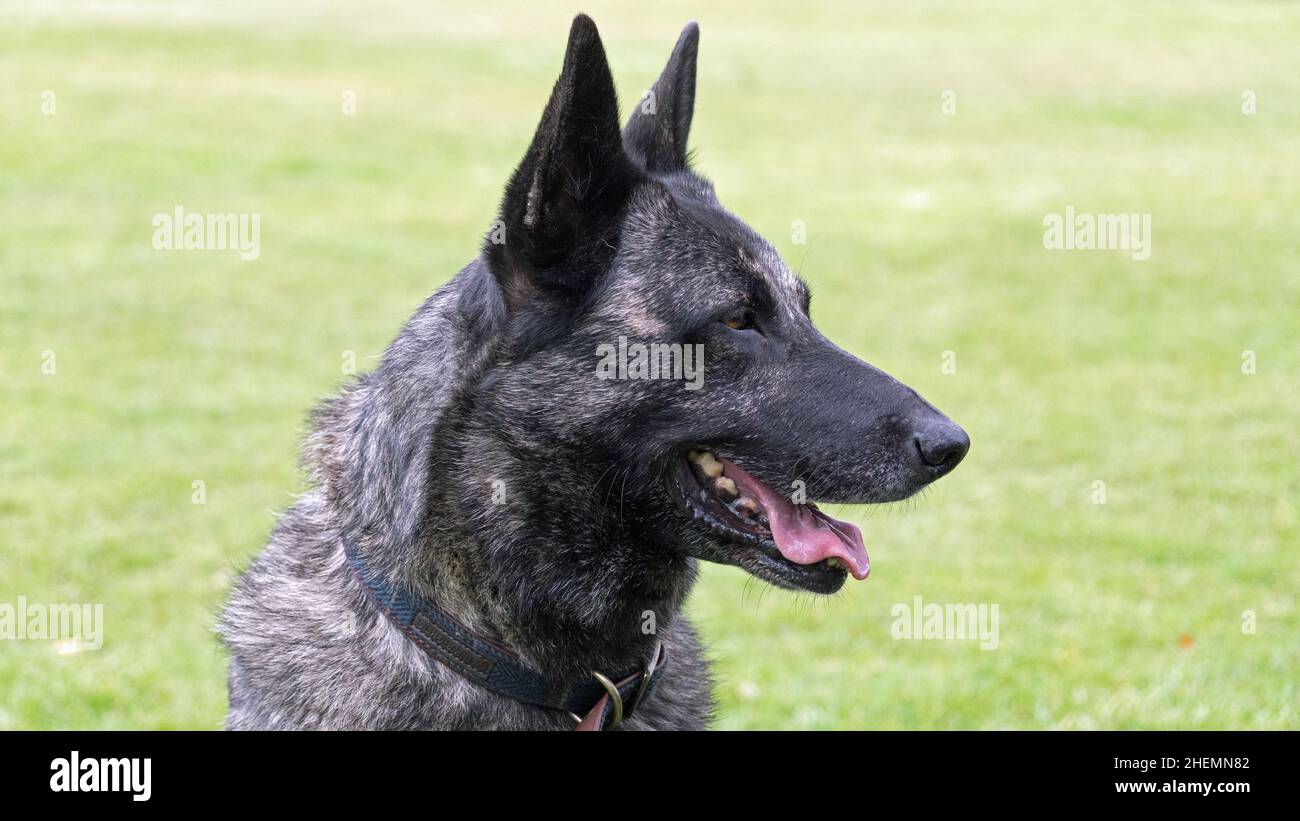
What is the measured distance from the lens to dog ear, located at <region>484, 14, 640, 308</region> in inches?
125

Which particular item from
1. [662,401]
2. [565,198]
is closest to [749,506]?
[662,401]

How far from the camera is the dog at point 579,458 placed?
326 cm

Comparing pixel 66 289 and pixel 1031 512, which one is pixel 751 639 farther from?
pixel 66 289

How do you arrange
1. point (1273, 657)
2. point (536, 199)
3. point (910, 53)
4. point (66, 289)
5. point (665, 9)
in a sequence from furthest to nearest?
point (665, 9) → point (910, 53) → point (66, 289) → point (1273, 657) → point (536, 199)

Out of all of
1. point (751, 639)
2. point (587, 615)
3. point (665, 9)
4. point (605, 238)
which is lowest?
point (751, 639)

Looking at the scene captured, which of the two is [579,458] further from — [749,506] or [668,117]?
[668,117]

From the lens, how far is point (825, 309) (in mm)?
12219

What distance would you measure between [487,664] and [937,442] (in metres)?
1.18

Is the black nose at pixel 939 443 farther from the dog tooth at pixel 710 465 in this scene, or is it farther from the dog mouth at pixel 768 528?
the dog tooth at pixel 710 465

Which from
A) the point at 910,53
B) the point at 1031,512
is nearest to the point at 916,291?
the point at 1031,512

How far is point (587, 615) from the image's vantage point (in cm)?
329

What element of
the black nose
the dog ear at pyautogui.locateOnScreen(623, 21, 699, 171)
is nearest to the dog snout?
the black nose

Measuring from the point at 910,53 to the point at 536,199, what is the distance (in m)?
23.2

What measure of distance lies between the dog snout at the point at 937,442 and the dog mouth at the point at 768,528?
28 cm
